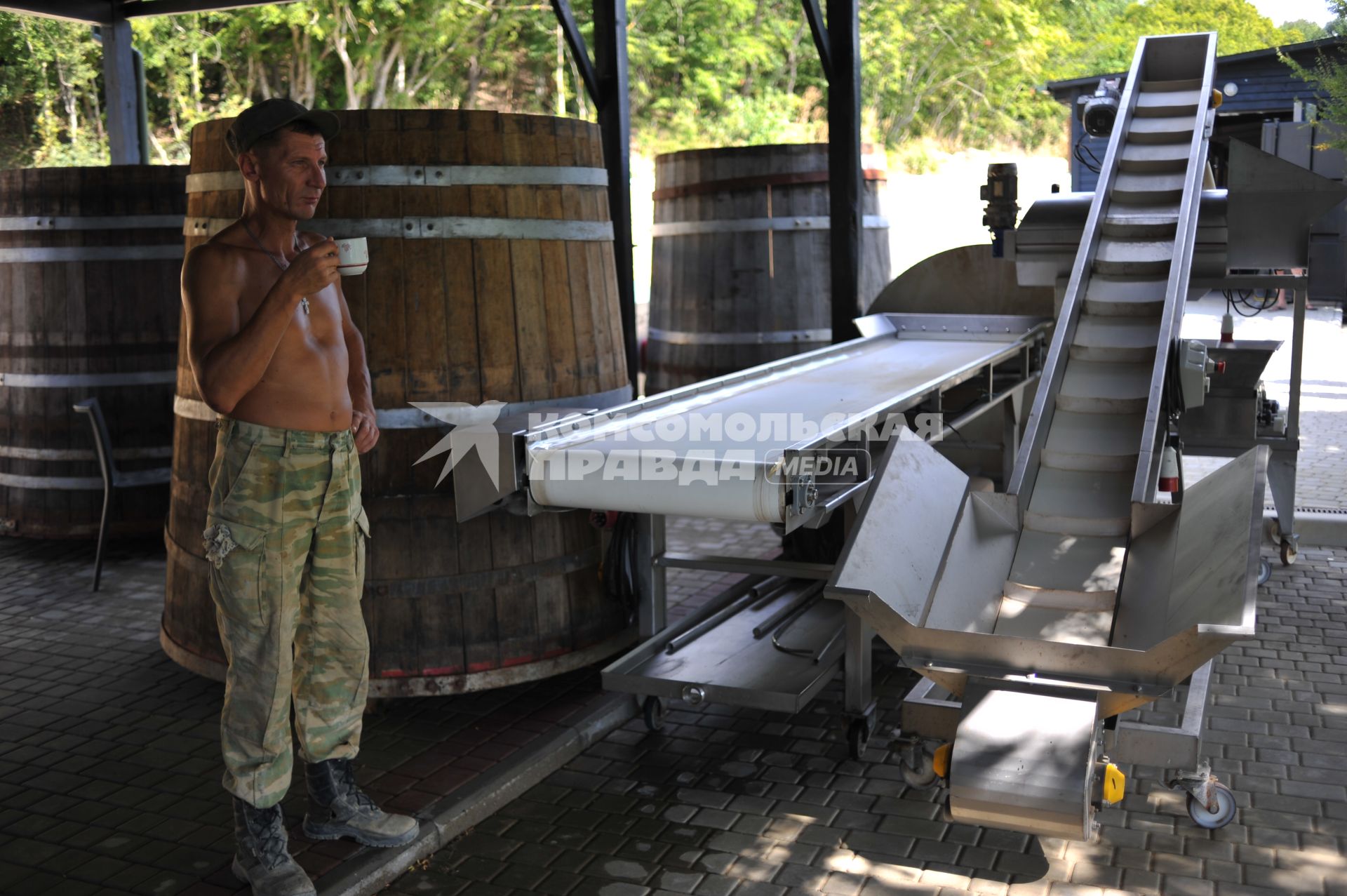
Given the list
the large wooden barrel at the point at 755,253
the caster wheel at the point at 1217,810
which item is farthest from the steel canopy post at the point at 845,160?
the caster wheel at the point at 1217,810

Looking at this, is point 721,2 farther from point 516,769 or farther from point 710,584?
point 516,769

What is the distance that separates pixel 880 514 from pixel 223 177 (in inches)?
97.0

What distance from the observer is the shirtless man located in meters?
2.96

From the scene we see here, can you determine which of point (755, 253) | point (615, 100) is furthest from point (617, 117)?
point (755, 253)

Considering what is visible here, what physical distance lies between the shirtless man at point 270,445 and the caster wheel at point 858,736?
5.83 feet

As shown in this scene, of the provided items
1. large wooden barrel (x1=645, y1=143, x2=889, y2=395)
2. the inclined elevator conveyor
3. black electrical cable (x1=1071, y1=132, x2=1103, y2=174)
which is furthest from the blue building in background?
the inclined elevator conveyor

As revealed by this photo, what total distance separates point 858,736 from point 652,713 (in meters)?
0.75

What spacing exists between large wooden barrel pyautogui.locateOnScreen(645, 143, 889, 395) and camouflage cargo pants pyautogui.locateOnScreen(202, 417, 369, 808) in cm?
373

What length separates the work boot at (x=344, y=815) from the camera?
11.0 ft

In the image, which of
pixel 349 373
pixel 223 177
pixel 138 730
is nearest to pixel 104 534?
pixel 138 730

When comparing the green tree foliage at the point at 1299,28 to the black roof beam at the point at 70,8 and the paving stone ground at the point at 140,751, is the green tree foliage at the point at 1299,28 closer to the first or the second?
the black roof beam at the point at 70,8

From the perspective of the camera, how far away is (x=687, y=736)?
429 centimetres
